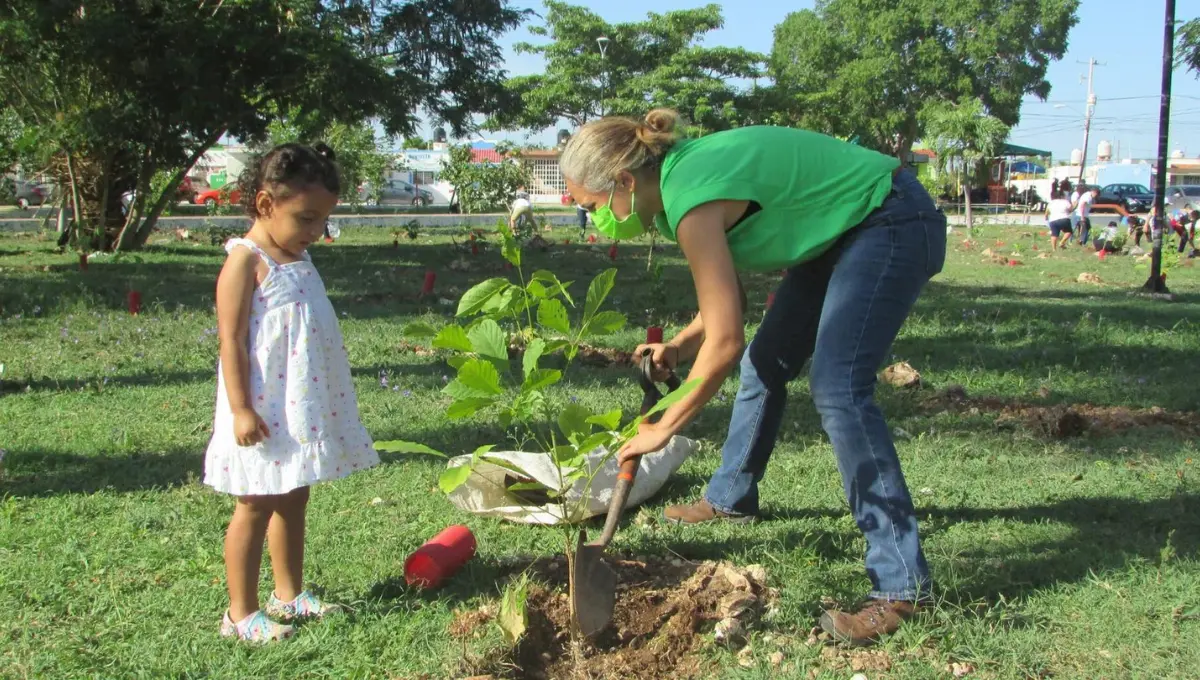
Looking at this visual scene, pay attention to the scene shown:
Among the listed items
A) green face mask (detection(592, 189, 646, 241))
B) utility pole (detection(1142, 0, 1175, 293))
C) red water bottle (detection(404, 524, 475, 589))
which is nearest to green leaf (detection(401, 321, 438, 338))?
green face mask (detection(592, 189, 646, 241))

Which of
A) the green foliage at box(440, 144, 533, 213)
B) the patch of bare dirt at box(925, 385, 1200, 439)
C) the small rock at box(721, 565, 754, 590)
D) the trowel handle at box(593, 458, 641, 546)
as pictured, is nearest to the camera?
the trowel handle at box(593, 458, 641, 546)

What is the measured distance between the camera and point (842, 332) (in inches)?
102

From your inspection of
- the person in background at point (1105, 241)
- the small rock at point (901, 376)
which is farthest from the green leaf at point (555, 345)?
the person in background at point (1105, 241)

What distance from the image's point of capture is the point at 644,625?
2648 mm

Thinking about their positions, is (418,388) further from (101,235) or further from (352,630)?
(101,235)

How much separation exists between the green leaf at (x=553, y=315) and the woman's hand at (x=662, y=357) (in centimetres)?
51

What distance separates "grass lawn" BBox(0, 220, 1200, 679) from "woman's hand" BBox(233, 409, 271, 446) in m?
0.54

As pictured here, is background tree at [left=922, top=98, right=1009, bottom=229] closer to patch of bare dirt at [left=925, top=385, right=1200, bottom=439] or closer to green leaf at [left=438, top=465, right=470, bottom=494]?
patch of bare dirt at [left=925, top=385, right=1200, bottom=439]

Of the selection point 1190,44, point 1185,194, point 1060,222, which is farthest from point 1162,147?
point 1185,194

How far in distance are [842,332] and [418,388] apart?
3.37m

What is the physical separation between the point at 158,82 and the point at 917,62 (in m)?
44.8

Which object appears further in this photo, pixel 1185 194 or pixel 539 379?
pixel 1185 194

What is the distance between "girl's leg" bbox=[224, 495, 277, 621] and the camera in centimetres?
256

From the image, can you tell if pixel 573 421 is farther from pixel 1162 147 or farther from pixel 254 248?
pixel 1162 147
